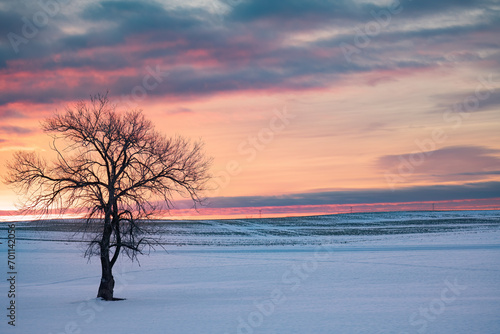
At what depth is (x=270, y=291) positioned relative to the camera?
26.9 metres

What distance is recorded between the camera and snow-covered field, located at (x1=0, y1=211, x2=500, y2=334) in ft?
60.2

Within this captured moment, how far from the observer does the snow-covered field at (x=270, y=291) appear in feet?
60.2

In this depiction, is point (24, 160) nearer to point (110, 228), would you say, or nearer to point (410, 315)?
point (110, 228)

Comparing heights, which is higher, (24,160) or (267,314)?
(24,160)

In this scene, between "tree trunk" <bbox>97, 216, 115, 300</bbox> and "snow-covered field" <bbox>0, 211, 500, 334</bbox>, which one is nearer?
"snow-covered field" <bbox>0, 211, 500, 334</bbox>

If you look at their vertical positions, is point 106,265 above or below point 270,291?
above

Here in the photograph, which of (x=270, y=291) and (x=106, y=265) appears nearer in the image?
(x=106, y=265)

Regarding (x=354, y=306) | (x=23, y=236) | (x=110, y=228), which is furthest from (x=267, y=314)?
(x=23, y=236)

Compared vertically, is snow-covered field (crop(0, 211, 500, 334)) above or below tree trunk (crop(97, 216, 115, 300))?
below

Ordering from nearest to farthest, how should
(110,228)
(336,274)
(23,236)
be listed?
(110,228)
(336,274)
(23,236)

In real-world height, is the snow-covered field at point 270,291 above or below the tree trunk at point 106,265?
below

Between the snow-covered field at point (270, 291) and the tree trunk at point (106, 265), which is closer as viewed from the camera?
the snow-covered field at point (270, 291)

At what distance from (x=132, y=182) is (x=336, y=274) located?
654 inches

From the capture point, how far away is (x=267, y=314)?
20344 millimetres
